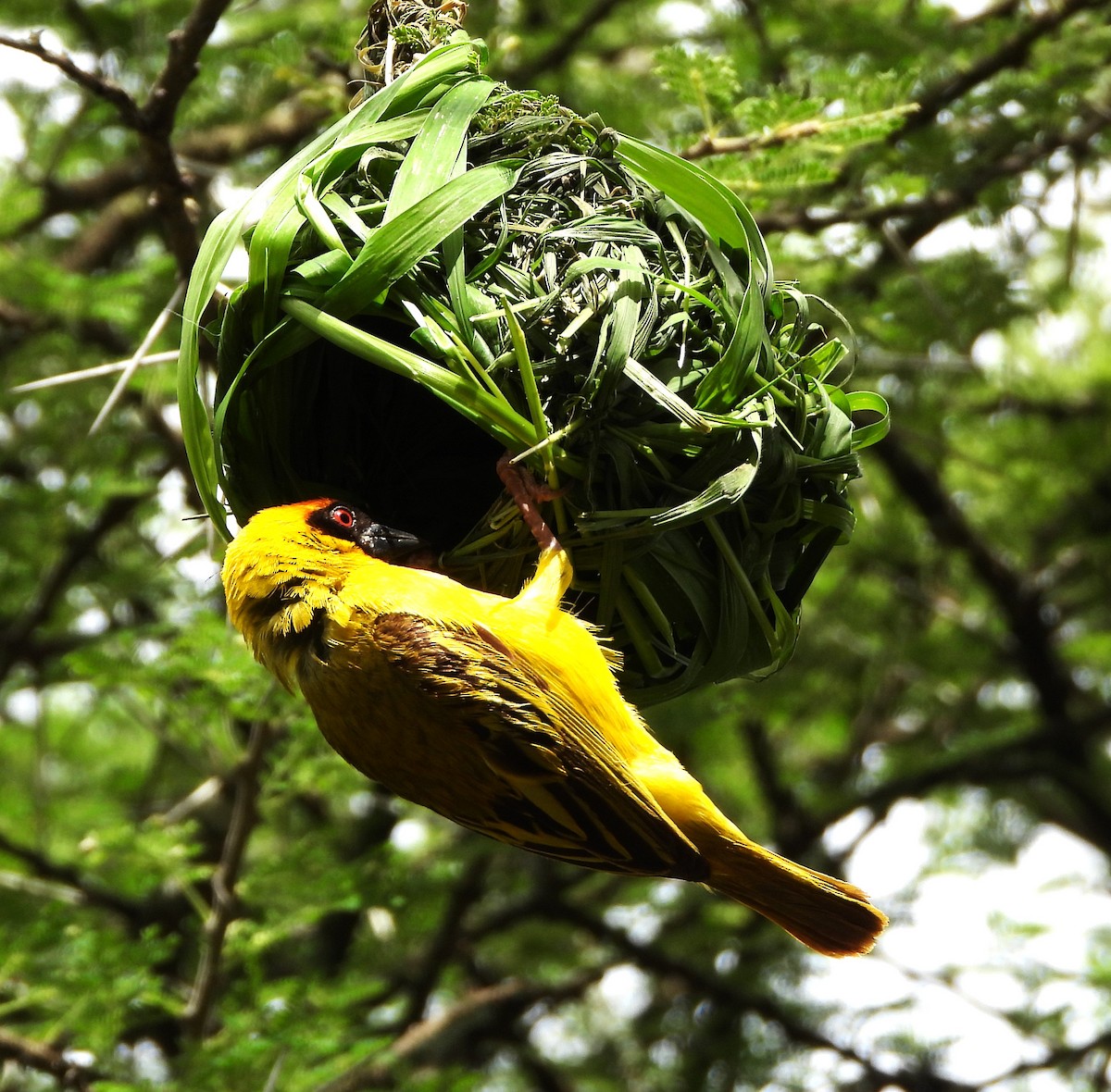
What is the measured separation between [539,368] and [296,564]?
55cm

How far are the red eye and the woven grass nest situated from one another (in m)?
0.20

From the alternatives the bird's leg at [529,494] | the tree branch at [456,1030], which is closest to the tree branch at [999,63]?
the bird's leg at [529,494]

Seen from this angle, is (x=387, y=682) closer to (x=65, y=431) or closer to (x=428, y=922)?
(x=428, y=922)

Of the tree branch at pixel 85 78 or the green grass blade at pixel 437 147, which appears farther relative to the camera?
the tree branch at pixel 85 78

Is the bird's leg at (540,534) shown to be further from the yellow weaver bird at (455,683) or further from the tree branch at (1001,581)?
the tree branch at (1001,581)

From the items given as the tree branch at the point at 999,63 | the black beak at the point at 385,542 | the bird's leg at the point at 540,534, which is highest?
the tree branch at the point at 999,63

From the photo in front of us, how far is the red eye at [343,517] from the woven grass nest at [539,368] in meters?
0.20

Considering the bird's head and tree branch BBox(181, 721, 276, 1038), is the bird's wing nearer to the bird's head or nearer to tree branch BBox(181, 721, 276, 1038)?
the bird's head

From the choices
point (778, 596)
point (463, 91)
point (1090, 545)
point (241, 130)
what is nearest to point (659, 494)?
point (778, 596)

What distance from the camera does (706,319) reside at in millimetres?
2629

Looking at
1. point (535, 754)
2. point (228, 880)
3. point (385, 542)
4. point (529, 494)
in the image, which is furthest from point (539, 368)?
point (228, 880)

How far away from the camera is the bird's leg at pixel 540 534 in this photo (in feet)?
8.02

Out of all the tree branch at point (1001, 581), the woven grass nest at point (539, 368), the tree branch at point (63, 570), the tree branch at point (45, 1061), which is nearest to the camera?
the woven grass nest at point (539, 368)

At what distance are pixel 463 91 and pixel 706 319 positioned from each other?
63 centimetres
